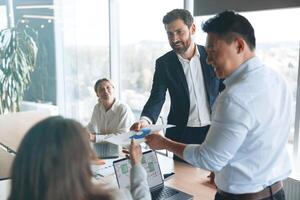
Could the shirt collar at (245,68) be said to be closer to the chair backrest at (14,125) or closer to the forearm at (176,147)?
the forearm at (176,147)

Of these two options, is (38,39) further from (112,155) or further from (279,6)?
(279,6)

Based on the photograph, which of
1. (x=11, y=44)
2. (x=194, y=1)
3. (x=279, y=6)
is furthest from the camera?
(x=11, y=44)

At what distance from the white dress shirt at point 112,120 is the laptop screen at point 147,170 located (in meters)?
1.24

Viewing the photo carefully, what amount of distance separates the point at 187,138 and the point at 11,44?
123 inches

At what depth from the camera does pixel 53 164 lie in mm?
855

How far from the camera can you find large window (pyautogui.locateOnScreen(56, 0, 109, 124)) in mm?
4730

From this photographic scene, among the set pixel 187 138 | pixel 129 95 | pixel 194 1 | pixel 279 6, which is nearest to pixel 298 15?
pixel 279 6

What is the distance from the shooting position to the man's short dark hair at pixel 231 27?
1.16 metres

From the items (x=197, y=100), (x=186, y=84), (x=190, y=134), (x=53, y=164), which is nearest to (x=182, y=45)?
(x=186, y=84)

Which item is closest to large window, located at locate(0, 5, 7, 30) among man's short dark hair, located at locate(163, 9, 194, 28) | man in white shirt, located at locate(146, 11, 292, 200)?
man's short dark hair, located at locate(163, 9, 194, 28)

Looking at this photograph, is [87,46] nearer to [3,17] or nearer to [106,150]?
[3,17]

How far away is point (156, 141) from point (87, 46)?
3.72 m

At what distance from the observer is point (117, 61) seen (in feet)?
16.6

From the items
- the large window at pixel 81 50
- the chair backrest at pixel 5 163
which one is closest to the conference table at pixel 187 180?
A: the chair backrest at pixel 5 163
